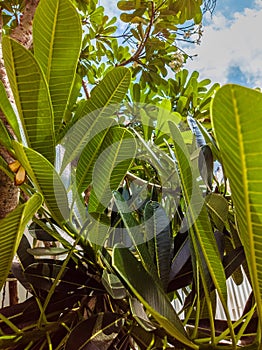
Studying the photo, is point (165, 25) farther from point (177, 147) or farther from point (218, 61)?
point (218, 61)

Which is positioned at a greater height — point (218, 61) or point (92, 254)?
point (218, 61)

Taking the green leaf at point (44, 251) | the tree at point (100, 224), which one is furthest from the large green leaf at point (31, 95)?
the green leaf at point (44, 251)

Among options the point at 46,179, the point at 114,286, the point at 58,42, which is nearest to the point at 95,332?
the point at 114,286

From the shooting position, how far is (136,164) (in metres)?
0.97

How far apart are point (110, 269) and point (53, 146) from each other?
0.15m

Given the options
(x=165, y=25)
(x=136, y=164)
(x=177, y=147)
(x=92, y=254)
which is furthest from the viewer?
(x=165, y=25)

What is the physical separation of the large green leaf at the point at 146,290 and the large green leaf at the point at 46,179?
92mm

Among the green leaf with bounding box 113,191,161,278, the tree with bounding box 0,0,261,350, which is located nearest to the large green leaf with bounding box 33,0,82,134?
the tree with bounding box 0,0,261,350

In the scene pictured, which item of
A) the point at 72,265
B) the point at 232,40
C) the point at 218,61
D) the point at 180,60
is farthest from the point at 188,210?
the point at 232,40

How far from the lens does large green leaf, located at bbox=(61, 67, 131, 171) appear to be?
0.39 metres

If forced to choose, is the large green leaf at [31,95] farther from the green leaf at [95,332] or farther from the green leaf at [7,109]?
the green leaf at [95,332]

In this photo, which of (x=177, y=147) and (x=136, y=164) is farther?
(x=136, y=164)

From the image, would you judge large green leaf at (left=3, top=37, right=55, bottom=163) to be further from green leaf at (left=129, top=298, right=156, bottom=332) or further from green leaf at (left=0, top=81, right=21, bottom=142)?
green leaf at (left=129, top=298, right=156, bottom=332)

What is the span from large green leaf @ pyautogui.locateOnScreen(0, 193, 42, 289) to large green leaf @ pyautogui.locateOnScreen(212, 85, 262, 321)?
0.14 meters
